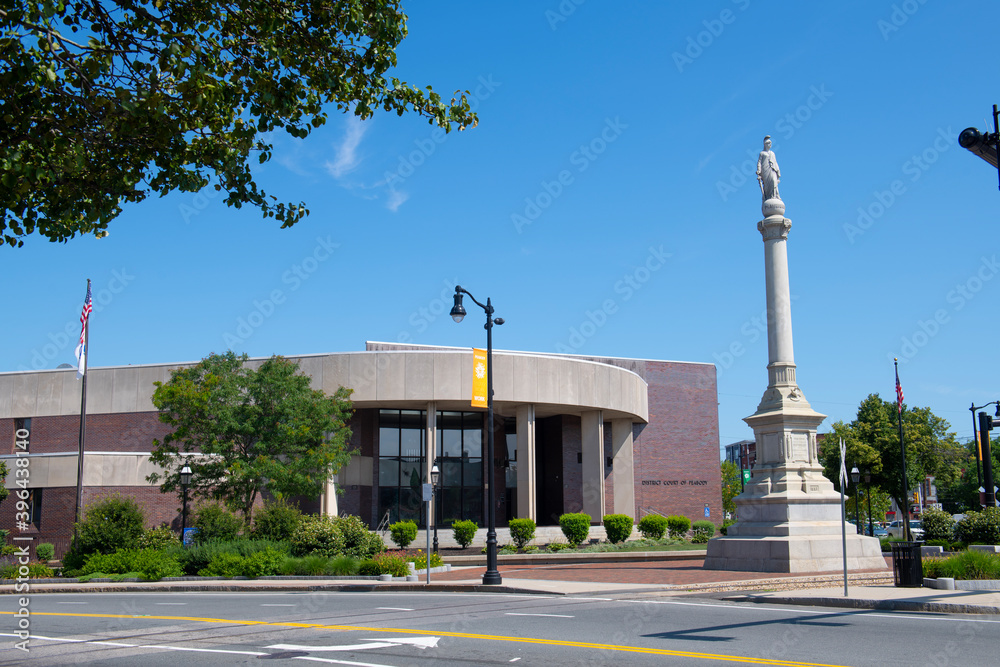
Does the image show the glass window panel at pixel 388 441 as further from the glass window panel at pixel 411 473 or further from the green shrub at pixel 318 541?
the green shrub at pixel 318 541

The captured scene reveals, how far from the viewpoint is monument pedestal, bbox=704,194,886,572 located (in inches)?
855

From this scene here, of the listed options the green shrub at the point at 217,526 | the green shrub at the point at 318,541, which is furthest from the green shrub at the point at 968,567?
the green shrub at the point at 217,526

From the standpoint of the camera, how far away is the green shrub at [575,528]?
1501 inches

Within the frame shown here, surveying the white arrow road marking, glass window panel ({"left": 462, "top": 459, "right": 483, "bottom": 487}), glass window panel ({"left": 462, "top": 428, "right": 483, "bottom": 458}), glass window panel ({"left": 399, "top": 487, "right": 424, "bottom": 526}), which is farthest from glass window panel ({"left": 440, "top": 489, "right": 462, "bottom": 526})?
the white arrow road marking

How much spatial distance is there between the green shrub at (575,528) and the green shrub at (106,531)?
18461 millimetres

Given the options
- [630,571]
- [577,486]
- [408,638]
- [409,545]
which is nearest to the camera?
[408,638]

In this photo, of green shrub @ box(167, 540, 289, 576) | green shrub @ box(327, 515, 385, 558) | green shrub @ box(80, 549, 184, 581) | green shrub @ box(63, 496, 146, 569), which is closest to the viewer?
green shrub @ box(80, 549, 184, 581)

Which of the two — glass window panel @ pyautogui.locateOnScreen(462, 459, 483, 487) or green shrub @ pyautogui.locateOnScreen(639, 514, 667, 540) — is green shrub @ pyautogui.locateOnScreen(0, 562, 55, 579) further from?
green shrub @ pyautogui.locateOnScreen(639, 514, 667, 540)

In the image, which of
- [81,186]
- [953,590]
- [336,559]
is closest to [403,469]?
[336,559]

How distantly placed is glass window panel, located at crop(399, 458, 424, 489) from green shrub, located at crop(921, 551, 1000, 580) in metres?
31.6

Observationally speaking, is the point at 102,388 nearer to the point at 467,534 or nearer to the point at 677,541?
the point at 467,534

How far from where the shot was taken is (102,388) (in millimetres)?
44344

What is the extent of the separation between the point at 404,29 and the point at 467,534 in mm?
30113

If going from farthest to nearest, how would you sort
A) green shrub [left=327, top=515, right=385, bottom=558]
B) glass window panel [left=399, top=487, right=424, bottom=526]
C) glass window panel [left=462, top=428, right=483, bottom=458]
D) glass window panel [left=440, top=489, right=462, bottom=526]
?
glass window panel [left=462, top=428, right=483, bottom=458]
glass window panel [left=440, top=489, right=462, bottom=526]
glass window panel [left=399, top=487, right=424, bottom=526]
green shrub [left=327, top=515, right=385, bottom=558]
